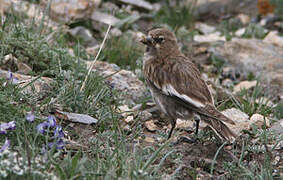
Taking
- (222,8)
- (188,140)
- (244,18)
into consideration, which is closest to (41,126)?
(188,140)

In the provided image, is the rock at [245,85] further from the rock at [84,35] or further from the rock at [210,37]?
the rock at [84,35]

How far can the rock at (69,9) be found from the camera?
7777 mm

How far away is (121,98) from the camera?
5.60 meters

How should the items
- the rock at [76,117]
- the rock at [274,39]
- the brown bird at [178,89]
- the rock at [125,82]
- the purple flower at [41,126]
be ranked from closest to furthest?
the purple flower at [41,126]
the brown bird at [178,89]
the rock at [76,117]
the rock at [125,82]
the rock at [274,39]

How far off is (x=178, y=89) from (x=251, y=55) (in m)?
3.44

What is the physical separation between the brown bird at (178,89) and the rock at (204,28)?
3770 millimetres

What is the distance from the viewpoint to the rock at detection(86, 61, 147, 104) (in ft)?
19.1

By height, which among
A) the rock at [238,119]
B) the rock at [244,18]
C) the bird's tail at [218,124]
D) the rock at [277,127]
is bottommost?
the rock at [238,119]

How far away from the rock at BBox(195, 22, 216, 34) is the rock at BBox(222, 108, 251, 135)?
3595 mm

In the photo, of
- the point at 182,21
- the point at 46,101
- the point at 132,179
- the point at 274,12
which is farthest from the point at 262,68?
the point at 132,179

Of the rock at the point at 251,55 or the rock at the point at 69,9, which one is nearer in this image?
the rock at the point at 251,55

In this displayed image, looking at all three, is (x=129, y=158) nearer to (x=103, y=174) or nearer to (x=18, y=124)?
(x=103, y=174)

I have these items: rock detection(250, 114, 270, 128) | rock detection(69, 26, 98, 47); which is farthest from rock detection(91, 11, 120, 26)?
rock detection(250, 114, 270, 128)

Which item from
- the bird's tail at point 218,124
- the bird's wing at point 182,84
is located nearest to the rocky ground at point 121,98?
the bird's tail at point 218,124
